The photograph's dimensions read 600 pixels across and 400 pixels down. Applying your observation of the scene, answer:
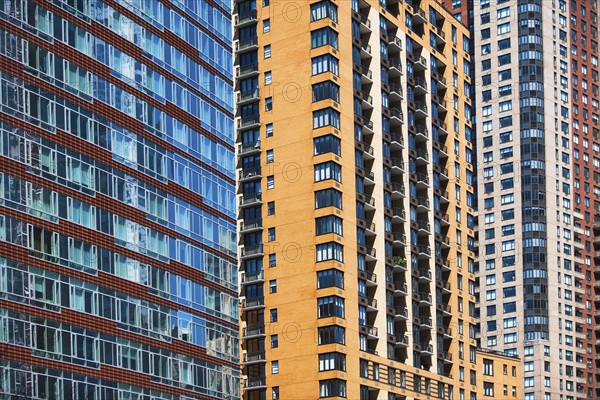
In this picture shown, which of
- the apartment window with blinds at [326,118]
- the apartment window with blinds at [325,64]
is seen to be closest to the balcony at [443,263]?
the apartment window with blinds at [326,118]

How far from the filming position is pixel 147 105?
95375 millimetres

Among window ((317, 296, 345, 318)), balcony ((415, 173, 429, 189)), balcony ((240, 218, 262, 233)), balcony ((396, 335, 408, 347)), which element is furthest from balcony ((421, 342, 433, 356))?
balcony ((240, 218, 262, 233))

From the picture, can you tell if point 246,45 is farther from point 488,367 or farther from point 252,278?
point 488,367

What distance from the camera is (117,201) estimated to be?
294 feet

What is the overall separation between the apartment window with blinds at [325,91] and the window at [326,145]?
4461 millimetres

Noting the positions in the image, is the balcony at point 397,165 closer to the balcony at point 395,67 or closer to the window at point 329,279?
the balcony at point 395,67

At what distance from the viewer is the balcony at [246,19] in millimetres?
146875

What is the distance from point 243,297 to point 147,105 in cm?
4880

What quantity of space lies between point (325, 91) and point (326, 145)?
6.13 m

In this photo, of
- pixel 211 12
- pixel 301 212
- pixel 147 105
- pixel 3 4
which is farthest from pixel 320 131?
pixel 3 4

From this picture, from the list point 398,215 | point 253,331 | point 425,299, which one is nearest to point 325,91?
point 398,215

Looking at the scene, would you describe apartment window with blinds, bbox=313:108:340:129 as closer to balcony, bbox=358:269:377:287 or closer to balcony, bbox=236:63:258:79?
balcony, bbox=236:63:258:79

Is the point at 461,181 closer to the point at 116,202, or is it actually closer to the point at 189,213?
the point at 189,213

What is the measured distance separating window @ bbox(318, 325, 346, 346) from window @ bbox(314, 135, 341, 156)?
19.2 metres
